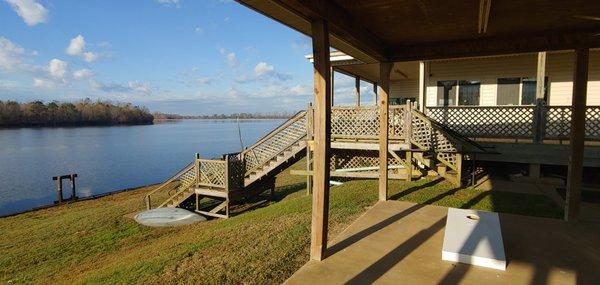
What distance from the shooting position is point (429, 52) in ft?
22.0

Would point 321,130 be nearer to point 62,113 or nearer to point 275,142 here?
point 275,142

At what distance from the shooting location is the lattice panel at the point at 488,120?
1084 cm

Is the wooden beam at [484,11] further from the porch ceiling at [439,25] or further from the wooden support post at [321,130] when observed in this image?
the wooden support post at [321,130]

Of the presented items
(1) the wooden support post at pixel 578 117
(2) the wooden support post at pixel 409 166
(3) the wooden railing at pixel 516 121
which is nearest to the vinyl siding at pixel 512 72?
(3) the wooden railing at pixel 516 121

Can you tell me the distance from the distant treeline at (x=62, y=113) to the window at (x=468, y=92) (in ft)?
393

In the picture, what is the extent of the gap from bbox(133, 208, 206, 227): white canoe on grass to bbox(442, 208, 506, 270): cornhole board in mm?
10195

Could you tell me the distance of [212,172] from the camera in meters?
14.1

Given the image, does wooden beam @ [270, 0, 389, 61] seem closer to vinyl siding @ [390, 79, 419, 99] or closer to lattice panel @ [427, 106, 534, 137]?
lattice panel @ [427, 106, 534, 137]

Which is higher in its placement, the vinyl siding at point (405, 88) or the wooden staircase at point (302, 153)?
the vinyl siding at point (405, 88)

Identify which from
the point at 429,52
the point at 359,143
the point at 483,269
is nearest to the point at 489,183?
the point at 359,143

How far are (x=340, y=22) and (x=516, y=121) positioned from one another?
9829 millimetres

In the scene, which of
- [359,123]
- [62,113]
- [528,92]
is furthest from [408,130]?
[62,113]

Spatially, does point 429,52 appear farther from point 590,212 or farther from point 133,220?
point 133,220

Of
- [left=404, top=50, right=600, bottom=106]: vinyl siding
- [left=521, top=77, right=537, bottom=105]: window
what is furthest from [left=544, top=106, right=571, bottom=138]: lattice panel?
[left=404, top=50, right=600, bottom=106]: vinyl siding
